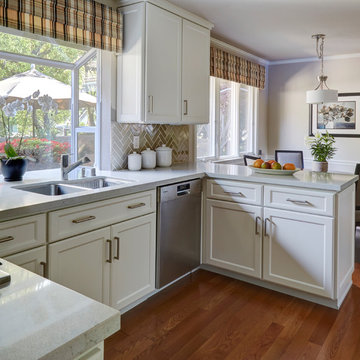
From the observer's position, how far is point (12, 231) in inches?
66.6

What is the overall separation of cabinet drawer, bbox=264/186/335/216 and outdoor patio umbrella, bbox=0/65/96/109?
170cm

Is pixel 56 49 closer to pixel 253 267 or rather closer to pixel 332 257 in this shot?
pixel 253 267

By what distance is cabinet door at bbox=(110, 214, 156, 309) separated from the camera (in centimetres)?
230

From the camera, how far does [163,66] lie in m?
3.04

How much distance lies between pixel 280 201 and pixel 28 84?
2.02m

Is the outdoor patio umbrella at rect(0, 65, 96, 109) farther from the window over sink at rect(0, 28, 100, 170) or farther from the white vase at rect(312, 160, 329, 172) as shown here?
the white vase at rect(312, 160, 329, 172)

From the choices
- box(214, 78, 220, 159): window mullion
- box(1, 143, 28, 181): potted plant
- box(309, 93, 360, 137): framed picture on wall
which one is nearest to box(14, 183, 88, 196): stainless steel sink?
box(1, 143, 28, 181): potted plant

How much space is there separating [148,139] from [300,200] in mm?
1567

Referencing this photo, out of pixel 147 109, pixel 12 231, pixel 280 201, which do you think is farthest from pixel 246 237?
pixel 12 231

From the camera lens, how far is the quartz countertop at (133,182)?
5.88ft

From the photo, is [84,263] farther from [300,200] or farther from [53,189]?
[300,200]

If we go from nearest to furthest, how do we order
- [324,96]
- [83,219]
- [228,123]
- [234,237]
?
[83,219] < [234,237] < [324,96] < [228,123]

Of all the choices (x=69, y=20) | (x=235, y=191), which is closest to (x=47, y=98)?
(x=69, y=20)

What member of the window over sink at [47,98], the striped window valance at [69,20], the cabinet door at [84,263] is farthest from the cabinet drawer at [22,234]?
the striped window valance at [69,20]
